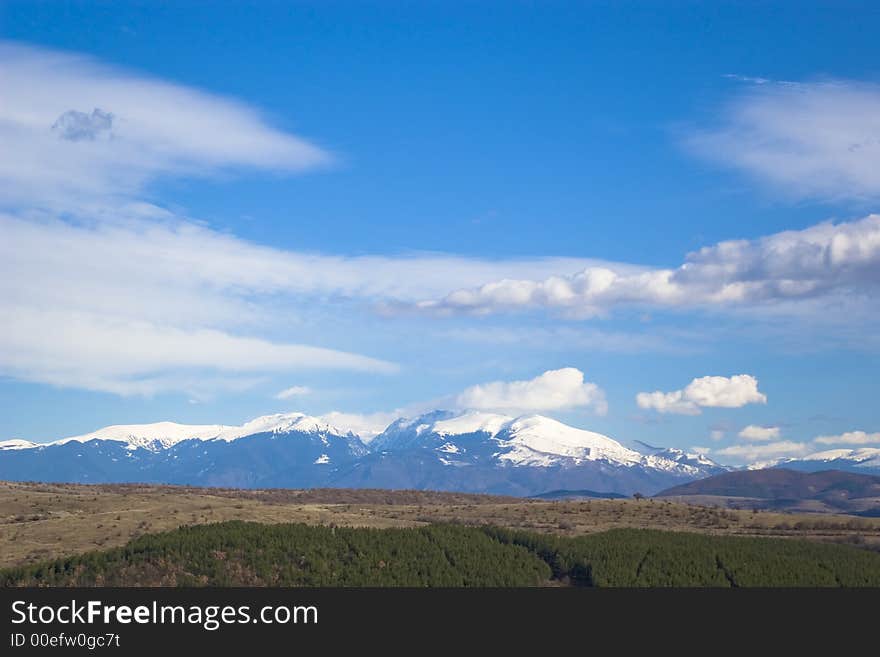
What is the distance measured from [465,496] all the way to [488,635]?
455 ft

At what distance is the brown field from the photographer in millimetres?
105062

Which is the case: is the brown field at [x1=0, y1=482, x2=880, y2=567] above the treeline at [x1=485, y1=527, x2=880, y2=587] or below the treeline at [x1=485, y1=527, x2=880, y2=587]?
above

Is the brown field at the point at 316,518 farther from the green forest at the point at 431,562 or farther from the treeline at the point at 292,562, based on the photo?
the treeline at the point at 292,562

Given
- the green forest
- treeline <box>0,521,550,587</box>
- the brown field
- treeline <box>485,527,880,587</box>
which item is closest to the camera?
treeline <box>0,521,550,587</box>

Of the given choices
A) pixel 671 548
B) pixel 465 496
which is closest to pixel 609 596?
pixel 671 548

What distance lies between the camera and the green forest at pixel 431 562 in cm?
8169

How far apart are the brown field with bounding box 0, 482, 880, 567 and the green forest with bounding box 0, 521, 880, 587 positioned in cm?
1462

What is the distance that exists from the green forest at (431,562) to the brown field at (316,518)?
1462 centimetres

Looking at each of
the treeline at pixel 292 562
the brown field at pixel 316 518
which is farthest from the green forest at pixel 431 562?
the brown field at pixel 316 518

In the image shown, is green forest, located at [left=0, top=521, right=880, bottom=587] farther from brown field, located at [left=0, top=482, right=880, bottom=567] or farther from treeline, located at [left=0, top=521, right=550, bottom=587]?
brown field, located at [left=0, top=482, right=880, bottom=567]

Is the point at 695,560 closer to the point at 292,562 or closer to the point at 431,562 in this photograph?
the point at 431,562

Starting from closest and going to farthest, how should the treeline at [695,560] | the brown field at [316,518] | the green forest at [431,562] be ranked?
the green forest at [431,562], the treeline at [695,560], the brown field at [316,518]

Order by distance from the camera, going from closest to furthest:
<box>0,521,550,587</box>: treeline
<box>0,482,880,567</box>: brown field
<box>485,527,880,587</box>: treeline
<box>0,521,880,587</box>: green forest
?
<box>0,521,550,587</box>: treeline
<box>0,521,880,587</box>: green forest
<box>485,527,880,587</box>: treeline
<box>0,482,880,567</box>: brown field

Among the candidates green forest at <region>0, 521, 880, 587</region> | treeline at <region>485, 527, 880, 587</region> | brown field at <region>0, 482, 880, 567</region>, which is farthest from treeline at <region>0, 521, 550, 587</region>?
brown field at <region>0, 482, 880, 567</region>
